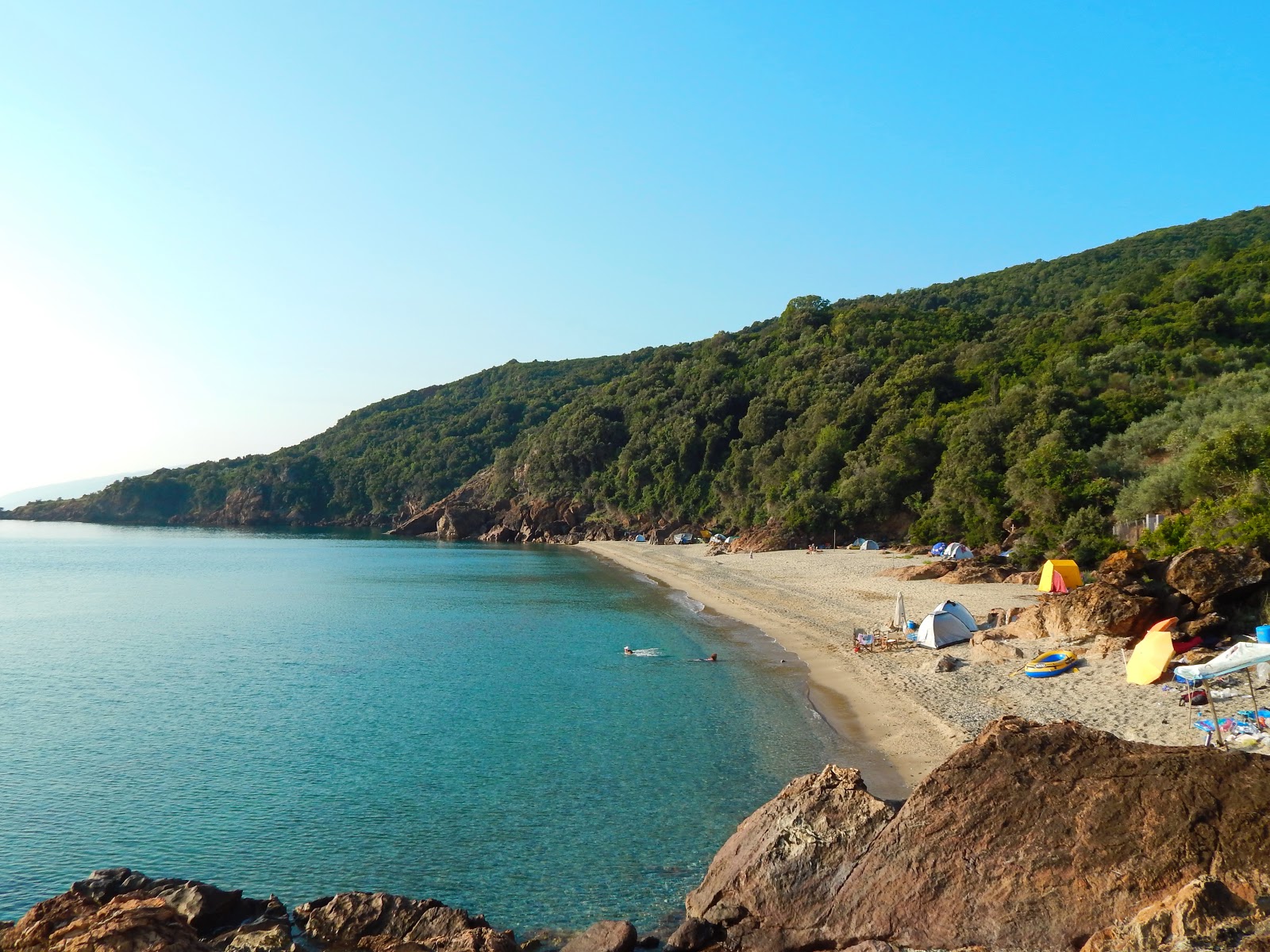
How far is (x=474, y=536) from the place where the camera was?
345 ft

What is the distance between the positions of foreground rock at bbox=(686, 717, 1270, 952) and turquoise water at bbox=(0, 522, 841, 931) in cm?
214

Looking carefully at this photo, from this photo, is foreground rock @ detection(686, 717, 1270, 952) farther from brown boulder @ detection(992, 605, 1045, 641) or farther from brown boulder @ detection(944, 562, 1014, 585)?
brown boulder @ detection(944, 562, 1014, 585)

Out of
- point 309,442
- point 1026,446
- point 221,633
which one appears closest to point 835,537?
point 1026,446

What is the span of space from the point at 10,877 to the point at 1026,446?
50202 millimetres

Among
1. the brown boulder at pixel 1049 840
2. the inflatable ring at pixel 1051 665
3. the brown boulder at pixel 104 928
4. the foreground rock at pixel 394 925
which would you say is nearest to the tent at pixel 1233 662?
the inflatable ring at pixel 1051 665

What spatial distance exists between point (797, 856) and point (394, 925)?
458 centimetres

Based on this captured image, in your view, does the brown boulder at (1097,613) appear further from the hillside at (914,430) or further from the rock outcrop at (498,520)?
the rock outcrop at (498,520)

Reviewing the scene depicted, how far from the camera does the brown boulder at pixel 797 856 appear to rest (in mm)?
9062

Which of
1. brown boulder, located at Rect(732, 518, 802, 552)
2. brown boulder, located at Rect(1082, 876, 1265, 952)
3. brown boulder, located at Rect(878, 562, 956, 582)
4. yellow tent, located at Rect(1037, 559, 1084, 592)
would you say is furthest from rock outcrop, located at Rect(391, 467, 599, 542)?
brown boulder, located at Rect(1082, 876, 1265, 952)

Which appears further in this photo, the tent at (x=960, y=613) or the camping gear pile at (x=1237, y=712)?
the tent at (x=960, y=613)

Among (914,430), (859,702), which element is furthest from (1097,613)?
(914,430)

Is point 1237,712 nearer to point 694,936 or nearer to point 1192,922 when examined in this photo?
point 1192,922

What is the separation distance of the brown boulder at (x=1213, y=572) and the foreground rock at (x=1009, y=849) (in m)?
13.1

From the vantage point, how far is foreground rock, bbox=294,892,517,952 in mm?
9164
